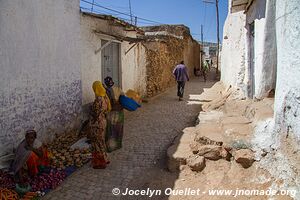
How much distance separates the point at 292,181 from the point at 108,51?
6560mm

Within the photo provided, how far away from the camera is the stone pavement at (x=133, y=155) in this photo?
4.22 metres

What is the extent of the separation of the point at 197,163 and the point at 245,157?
74 cm

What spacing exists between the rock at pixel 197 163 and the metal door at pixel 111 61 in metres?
4.56

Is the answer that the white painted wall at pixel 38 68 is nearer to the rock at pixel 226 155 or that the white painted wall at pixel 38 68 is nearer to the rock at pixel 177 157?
the rock at pixel 177 157

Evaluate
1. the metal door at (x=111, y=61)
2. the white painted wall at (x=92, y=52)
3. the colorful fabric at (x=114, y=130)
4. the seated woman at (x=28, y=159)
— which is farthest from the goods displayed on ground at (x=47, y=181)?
the metal door at (x=111, y=61)

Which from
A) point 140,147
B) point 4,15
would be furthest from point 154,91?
point 4,15

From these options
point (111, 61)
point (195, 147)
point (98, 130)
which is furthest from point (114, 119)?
point (111, 61)

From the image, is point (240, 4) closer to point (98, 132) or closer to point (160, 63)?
point (98, 132)

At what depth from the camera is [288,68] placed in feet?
11.4

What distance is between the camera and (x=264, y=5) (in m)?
5.41

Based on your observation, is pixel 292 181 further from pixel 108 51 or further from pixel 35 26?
pixel 108 51

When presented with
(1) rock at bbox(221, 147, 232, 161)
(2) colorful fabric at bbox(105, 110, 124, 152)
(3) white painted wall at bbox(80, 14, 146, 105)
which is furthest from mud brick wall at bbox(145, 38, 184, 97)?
(1) rock at bbox(221, 147, 232, 161)

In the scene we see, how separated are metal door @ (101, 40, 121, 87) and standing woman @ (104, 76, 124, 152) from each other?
2710 mm

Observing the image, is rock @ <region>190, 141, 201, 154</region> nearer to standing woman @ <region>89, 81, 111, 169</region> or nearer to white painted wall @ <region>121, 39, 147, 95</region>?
standing woman @ <region>89, 81, 111, 169</region>
